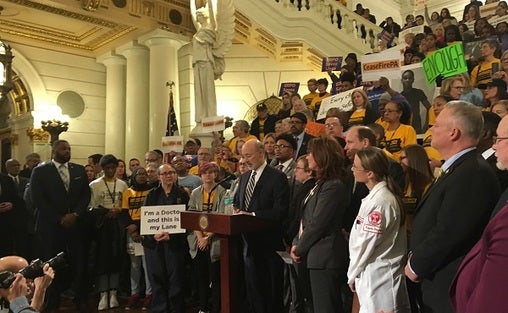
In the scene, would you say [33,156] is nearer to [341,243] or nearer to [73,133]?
[73,133]

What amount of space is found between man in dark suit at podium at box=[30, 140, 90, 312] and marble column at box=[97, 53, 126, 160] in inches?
250

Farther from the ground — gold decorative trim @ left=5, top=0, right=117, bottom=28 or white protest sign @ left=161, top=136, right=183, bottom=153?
gold decorative trim @ left=5, top=0, right=117, bottom=28

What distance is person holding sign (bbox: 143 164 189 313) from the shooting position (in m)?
4.41

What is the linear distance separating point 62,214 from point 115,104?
23.5 feet

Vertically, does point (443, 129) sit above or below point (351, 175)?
above

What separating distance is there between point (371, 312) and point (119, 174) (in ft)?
14.8

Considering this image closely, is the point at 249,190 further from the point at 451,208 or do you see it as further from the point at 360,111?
the point at 360,111

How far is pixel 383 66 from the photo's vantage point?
6.71 m

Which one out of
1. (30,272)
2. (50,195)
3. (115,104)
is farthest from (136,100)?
(30,272)

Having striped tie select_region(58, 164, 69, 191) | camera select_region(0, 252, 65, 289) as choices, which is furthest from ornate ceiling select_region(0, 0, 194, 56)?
camera select_region(0, 252, 65, 289)

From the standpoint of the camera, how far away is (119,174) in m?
6.33

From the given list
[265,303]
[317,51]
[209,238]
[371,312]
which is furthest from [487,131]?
[317,51]

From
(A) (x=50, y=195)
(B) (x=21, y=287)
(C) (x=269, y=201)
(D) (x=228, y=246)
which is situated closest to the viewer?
(B) (x=21, y=287)

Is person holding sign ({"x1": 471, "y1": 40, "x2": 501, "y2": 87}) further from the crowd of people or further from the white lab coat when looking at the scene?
the white lab coat
